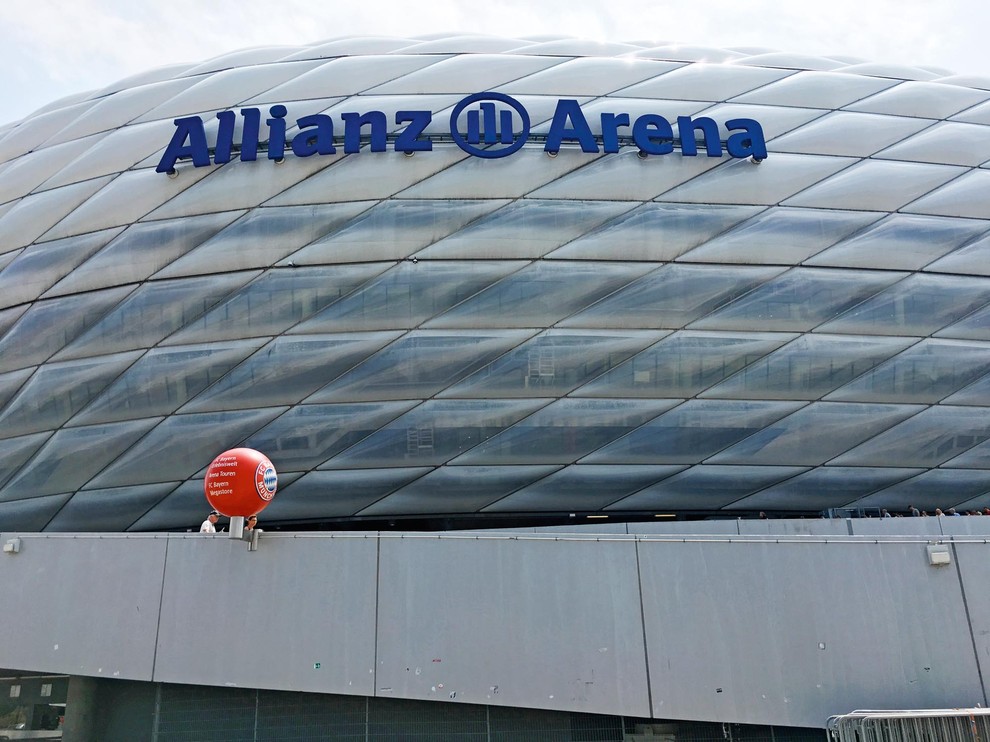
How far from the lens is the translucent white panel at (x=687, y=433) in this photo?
547 inches

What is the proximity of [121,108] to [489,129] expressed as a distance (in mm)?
8238

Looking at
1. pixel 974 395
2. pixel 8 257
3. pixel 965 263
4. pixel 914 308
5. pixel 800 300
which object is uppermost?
pixel 8 257

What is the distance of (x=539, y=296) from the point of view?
45.8ft

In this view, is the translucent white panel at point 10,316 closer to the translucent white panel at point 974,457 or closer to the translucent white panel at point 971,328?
the translucent white panel at point 971,328

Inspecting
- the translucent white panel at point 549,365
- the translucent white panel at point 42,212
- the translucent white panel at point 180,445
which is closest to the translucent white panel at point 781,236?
the translucent white panel at point 549,365

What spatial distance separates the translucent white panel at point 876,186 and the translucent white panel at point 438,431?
6727mm

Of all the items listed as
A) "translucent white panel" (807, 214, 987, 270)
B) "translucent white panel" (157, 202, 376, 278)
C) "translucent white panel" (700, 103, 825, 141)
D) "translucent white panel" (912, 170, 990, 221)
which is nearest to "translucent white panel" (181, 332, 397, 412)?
"translucent white panel" (157, 202, 376, 278)

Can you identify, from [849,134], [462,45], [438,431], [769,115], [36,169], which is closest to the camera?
[438,431]

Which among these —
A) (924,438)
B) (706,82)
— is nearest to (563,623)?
(924,438)

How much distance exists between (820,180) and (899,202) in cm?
151

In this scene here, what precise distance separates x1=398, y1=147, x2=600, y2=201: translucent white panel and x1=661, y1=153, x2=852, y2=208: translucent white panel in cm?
208

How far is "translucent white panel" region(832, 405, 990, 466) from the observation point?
14133 millimetres

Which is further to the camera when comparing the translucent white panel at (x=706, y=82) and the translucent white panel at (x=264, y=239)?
the translucent white panel at (x=706, y=82)

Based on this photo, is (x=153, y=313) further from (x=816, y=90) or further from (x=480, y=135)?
(x=816, y=90)
